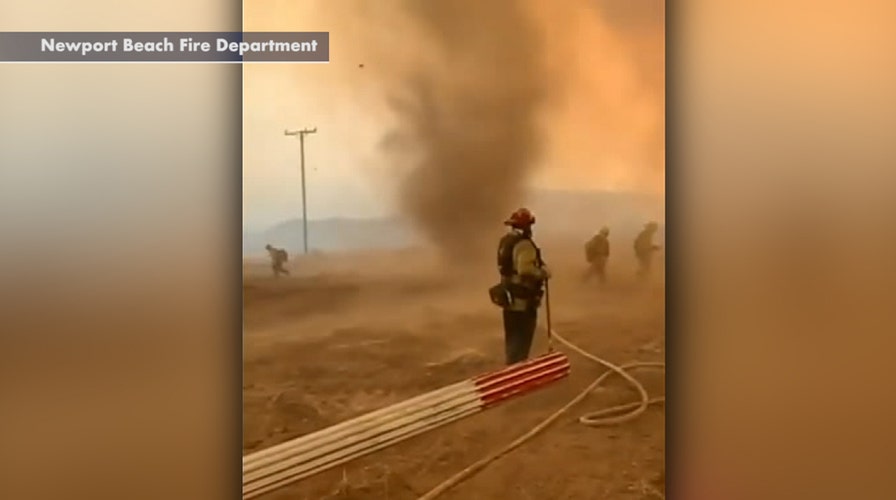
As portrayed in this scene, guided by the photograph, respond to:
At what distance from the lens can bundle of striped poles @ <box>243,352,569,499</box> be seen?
1.05 meters

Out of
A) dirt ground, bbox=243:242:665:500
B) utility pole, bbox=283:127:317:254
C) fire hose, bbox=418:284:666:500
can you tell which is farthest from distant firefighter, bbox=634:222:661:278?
utility pole, bbox=283:127:317:254

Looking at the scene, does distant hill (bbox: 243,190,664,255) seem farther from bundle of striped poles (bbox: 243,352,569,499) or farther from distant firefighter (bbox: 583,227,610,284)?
bundle of striped poles (bbox: 243,352,569,499)

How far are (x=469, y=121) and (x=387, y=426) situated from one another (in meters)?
0.42

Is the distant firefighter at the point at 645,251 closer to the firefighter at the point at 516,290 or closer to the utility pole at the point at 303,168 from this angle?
the firefighter at the point at 516,290

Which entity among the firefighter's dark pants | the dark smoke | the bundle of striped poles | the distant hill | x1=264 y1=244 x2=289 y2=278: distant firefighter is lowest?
the bundle of striped poles

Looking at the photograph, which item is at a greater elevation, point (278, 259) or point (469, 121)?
point (469, 121)

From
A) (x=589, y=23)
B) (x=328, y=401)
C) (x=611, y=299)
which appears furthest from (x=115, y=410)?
(x=589, y=23)

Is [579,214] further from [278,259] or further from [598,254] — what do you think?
[278,259]

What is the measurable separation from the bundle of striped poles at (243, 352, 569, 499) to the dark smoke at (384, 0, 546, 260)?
0.18m

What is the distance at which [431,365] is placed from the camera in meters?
1.08
